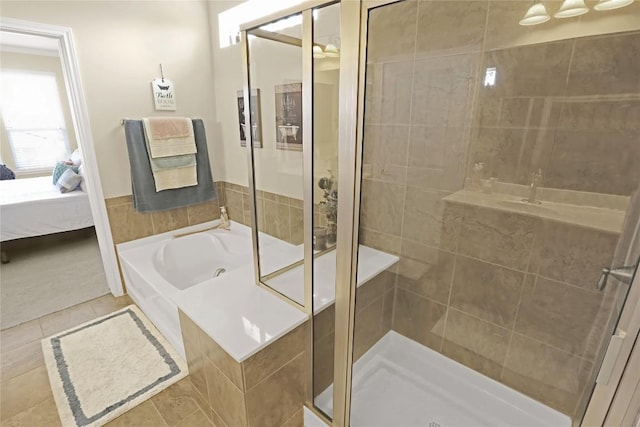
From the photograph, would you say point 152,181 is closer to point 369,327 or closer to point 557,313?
point 369,327

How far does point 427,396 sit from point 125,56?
3128 mm

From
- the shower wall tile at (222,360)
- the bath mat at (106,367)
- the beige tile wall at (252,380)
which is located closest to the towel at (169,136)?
the bath mat at (106,367)

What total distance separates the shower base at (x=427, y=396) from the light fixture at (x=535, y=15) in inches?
70.3

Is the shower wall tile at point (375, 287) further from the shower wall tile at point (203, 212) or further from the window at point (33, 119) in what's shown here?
the window at point (33, 119)

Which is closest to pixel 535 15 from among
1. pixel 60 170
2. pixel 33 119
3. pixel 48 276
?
pixel 48 276

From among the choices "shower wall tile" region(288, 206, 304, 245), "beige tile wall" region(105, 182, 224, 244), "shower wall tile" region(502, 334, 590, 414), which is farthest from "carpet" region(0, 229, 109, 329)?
"shower wall tile" region(502, 334, 590, 414)

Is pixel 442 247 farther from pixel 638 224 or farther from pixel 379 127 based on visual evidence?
pixel 638 224

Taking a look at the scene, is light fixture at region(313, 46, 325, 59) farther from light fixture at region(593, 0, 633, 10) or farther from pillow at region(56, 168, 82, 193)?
pillow at region(56, 168, 82, 193)

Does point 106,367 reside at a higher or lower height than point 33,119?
lower

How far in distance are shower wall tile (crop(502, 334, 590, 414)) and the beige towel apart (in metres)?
2.64

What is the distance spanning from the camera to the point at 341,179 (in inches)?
44.0

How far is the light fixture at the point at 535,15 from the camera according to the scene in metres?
1.29

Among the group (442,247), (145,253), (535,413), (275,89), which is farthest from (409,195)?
(145,253)

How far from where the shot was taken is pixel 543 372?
1.57 metres
